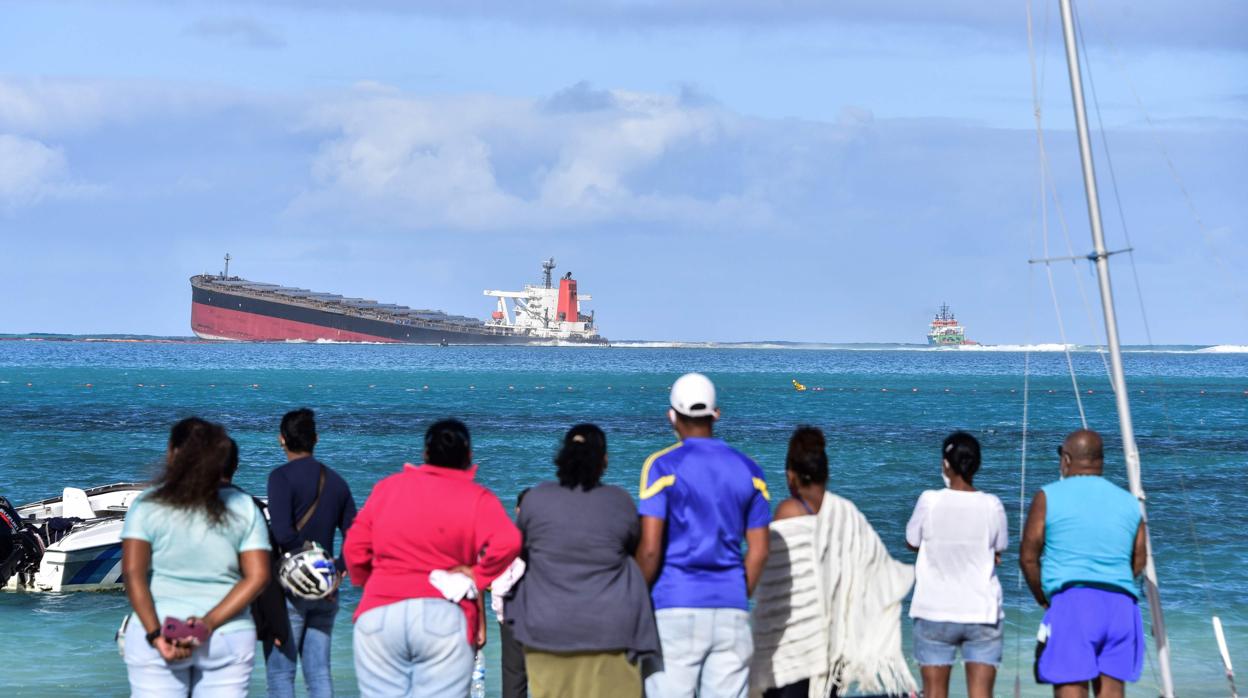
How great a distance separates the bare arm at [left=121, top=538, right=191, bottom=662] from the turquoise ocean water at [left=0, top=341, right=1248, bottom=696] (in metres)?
0.37

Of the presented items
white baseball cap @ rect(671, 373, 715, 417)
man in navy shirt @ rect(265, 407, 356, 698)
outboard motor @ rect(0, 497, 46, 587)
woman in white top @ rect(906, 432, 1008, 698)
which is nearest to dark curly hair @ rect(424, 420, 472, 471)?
white baseball cap @ rect(671, 373, 715, 417)

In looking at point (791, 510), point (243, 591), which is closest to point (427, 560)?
point (243, 591)

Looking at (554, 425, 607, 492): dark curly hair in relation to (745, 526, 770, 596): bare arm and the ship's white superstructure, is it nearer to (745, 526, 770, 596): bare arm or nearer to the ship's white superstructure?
(745, 526, 770, 596): bare arm

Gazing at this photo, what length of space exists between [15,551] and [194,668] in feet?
31.2

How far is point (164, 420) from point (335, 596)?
127ft

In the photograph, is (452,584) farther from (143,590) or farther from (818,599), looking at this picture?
(818,599)

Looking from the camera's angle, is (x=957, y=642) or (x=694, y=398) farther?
(x=957, y=642)

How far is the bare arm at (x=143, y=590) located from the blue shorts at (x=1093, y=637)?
320 cm

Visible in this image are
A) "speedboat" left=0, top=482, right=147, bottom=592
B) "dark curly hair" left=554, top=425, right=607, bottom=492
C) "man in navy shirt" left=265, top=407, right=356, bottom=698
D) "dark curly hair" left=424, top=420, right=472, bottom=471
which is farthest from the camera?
"speedboat" left=0, top=482, right=147, bottom=592

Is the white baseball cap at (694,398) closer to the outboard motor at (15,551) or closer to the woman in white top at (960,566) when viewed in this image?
the woman in white top at (960,566)

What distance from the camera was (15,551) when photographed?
13.1 m

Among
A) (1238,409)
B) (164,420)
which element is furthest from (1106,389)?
(164,420)

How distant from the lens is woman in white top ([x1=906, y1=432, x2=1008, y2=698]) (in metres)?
5.66

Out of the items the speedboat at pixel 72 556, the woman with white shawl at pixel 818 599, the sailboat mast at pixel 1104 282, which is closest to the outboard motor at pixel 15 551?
the speedboat at pixel 72 556
